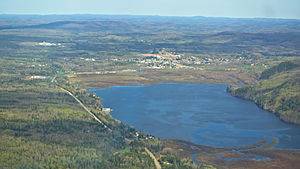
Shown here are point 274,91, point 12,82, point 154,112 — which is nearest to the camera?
point 154,112

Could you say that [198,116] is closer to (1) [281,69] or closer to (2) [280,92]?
(2) [280,92]

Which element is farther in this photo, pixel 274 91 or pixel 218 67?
pixel 218 67

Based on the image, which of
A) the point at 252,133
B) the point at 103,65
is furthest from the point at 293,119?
the point at 103,65

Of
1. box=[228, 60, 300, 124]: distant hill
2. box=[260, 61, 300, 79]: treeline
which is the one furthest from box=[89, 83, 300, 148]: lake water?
box=[260, 61, 300, 79]: treeline

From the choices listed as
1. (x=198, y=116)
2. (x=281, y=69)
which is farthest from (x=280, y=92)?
(x=281, y=69)

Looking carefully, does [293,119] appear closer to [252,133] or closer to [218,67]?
[252,133]

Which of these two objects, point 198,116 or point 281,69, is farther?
point 281,69

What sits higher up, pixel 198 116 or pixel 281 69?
pixel 281 69

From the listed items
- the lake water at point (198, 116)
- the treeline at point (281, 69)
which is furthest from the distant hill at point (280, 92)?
the lake water at point (198, 116)
